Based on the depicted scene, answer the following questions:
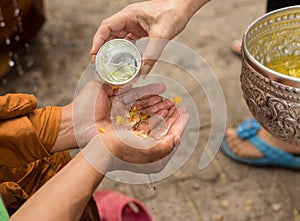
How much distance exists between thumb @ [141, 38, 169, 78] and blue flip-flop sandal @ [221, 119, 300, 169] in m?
0.74

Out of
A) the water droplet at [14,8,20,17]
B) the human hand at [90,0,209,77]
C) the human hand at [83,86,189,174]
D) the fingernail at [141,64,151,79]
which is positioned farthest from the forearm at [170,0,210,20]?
the water droplet at [14,8,20,17]

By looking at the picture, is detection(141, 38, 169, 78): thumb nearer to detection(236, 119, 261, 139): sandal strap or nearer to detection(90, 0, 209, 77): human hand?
detection(90, 0, 209, 77): human hand

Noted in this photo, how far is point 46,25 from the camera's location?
2.63m

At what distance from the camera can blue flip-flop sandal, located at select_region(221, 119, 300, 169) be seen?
1800mm

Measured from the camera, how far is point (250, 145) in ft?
6.16

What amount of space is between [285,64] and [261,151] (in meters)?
0.60

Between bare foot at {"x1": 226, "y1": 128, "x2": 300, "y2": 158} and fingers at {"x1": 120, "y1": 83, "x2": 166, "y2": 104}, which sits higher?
fingers at {"x1": 120, "y1": 83, "x2": 166, "y2": 104}

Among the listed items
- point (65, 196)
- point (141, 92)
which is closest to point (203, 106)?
point (141, 92)

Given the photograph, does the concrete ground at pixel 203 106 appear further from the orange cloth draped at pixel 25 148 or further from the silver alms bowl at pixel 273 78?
the silver alms bowl at pixel 273 78

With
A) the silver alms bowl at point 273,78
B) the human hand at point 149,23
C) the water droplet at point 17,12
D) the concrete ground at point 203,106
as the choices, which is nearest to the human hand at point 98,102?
the human hand at point 149,23

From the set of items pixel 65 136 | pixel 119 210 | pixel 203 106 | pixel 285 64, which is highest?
pixel 285 64

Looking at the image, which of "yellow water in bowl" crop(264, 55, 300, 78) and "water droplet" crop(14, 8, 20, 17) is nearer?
"yellow water in bowl" crop(264, 55, 300, 78)

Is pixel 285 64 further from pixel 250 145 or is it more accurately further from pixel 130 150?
pixel 250 145

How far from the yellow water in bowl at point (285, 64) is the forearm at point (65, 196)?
54cm
